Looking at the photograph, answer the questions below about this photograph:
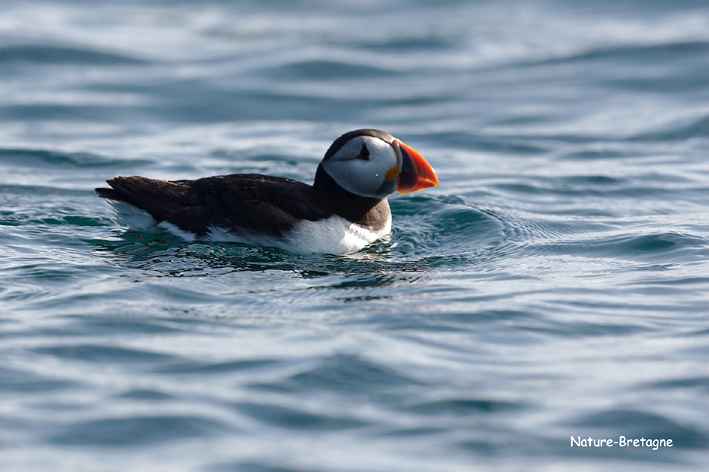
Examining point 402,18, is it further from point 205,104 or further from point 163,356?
point 163,356

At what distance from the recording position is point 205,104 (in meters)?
13.5

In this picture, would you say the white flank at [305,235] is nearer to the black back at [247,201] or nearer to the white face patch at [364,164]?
the black back at [247,201]

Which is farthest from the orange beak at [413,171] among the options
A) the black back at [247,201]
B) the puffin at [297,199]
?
the black back at [247,201]

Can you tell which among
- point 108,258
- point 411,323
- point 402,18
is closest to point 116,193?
point 108,258

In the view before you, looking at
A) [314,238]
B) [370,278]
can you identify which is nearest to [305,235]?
[314,238]

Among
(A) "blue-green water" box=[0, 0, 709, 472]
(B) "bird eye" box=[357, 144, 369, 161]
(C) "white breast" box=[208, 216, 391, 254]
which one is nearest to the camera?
(A) "blue-green water" box=[0, 0, 709, 472]

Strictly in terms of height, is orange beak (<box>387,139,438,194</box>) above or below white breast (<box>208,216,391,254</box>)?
above

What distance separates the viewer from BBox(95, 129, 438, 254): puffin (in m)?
6.82

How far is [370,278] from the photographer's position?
639cm

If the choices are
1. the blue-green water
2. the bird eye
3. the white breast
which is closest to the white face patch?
the bird eye

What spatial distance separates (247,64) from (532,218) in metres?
8.41

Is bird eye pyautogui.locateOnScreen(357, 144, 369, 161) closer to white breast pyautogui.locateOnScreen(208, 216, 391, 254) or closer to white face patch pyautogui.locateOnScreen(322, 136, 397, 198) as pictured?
white face patch pyautogui.locateOnScreen(322, 136, 397, 198)

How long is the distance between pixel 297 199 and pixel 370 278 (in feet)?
3.22

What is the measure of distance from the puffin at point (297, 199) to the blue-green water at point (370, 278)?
0.56 feet
